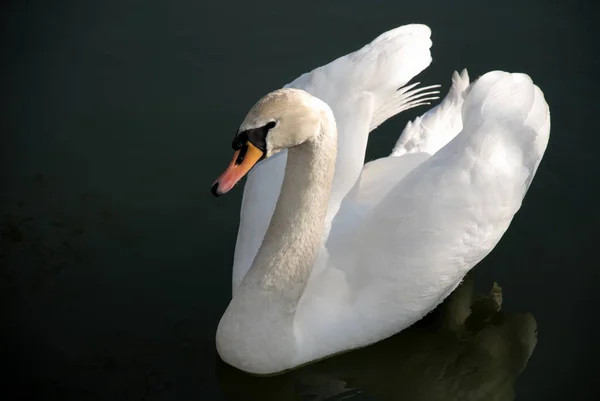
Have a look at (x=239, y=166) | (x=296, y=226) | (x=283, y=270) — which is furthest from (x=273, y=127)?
(x=283, y=270)

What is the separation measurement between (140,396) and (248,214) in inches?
48.7

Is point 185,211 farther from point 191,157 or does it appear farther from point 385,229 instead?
point 385,229

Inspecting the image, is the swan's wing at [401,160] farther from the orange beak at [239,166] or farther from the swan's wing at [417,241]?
the orange beak at [239,166]

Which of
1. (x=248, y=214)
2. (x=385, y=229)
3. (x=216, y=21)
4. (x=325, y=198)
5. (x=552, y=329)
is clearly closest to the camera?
(x=325, y=198)

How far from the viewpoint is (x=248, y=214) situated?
5.64 metres

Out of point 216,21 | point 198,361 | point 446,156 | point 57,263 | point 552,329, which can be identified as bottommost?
point 552,329

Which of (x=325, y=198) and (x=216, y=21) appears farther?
(x=216, y=21)

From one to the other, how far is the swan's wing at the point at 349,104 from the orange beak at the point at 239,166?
116 cm

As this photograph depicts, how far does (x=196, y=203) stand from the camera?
672 centimetres

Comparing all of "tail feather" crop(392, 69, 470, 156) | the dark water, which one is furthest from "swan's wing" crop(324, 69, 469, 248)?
the dark water

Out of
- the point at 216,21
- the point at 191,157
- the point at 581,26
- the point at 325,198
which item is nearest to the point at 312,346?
→ the point at 325,198

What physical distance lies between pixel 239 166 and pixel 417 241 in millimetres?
1328

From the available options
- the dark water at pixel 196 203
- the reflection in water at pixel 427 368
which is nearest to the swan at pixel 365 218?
the reflection in water at pixel 427 368

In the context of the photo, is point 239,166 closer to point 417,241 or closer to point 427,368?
point 417,241
